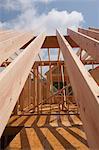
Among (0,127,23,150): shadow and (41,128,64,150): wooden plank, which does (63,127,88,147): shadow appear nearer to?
(41,128,64,150): wooden plank

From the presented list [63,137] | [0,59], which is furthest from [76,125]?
[0,59]

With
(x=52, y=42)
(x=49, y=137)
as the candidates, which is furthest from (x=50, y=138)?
(x=52, y=42)

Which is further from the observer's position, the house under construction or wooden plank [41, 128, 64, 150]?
wooden plank [41, 128, 64, 150]

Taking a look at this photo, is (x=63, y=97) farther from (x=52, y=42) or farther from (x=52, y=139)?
(x=52, y=139)

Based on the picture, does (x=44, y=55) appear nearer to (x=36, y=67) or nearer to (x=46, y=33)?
(x=36, y=67)

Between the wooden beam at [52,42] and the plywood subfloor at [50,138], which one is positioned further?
the wooden beam at [52,42]

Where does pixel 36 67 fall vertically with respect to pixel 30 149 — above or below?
above

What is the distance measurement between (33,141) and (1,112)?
9.45ft

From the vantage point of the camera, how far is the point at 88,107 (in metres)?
1.55

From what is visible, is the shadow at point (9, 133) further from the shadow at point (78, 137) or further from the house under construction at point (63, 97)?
the shadow at point (78, 137)

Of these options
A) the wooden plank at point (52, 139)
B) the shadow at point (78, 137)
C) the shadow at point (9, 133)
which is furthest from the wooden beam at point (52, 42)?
the shadow at point (78, 137)

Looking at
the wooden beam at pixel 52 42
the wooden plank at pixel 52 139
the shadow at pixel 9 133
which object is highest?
the wooden beam at pixel 52 42

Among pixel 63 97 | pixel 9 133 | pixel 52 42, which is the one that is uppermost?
pixel 52 42

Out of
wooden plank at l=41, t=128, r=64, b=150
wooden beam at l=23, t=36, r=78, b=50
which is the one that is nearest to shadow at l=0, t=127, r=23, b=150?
wooden plank at l=41, t=128, r=64, b=150
